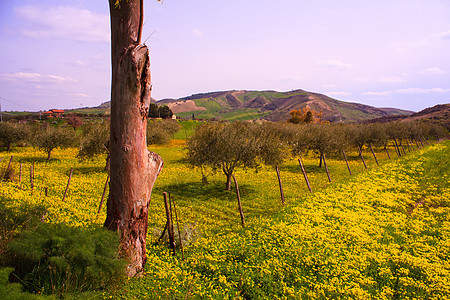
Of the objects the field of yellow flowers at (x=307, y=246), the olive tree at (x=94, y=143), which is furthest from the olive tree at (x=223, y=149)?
the olive tree at (x=94, y=143)

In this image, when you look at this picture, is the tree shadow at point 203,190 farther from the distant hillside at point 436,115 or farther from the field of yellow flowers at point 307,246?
the distant hillside at point 436,115

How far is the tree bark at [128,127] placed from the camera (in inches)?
249

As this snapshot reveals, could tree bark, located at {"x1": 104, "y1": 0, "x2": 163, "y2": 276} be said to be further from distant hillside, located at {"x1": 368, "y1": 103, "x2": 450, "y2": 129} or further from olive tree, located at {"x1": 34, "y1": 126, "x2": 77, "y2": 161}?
distant hillside, located at {"x1": 368, "y1": 103, "x2": 450, "y2": 129}

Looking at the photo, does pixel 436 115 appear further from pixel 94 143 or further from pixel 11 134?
pixel 11 134

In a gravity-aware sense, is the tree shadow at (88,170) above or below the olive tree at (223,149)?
below

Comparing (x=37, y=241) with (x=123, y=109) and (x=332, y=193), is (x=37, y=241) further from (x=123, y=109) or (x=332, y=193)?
(x=332, y=193)

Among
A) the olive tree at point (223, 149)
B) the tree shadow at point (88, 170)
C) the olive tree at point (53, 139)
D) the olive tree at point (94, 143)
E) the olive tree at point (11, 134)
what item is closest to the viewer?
the olive tree at point (223, 149)

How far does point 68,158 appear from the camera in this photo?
33.2 meters

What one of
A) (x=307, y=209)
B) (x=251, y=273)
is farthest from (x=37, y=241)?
(x=307, y=209)

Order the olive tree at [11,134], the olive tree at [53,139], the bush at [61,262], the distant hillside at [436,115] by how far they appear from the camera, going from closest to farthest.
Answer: the bush at [61,262] < the olive tree at [53,139] < the olive tree at [11,134] < the distant hillside at [436,115]

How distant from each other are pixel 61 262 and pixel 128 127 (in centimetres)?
332

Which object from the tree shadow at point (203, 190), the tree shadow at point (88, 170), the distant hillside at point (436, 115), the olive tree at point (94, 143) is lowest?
the tree shadow at point (203, 190)

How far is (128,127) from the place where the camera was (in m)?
6.44

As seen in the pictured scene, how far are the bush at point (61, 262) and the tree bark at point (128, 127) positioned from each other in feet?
2.97
